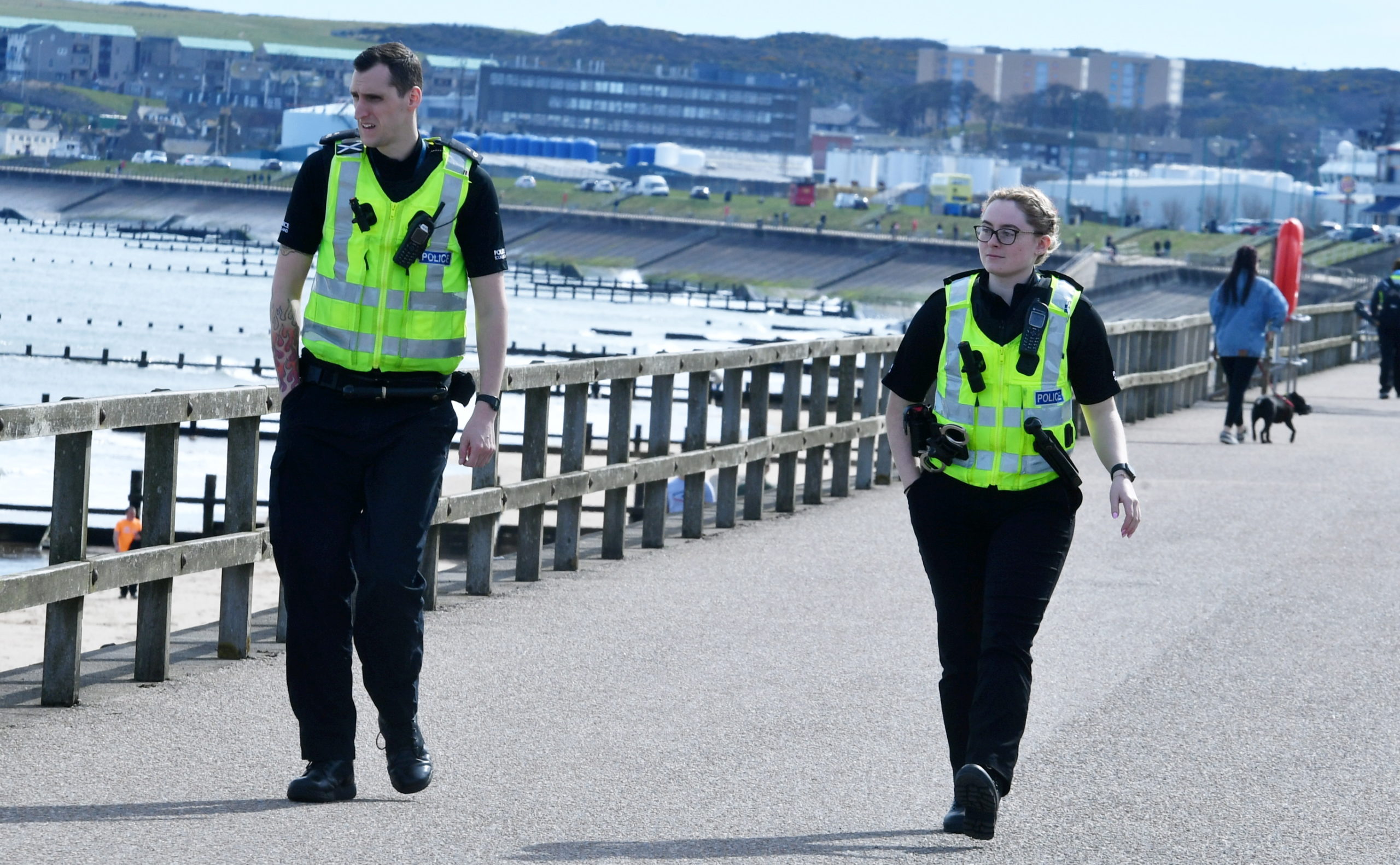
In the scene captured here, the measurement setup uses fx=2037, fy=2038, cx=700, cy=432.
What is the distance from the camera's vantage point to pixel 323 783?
5160 mm

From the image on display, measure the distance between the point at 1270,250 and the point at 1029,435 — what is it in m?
111

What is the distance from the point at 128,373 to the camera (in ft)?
202

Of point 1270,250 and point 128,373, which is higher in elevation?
point 1270,250

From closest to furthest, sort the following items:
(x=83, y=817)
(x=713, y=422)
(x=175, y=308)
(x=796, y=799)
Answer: (x=83, y=817), (x=796, y=799), (x=713, y=422), (x=175, y=308)

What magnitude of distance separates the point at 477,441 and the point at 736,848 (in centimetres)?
120

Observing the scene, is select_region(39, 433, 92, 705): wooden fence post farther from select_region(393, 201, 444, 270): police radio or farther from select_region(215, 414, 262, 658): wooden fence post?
select_region(393, 201, 444, 270): police radio

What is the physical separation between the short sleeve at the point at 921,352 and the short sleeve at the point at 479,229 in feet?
3.49

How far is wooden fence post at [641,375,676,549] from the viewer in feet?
33.0

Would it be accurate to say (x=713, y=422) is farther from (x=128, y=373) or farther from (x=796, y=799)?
(x=796, y=799)

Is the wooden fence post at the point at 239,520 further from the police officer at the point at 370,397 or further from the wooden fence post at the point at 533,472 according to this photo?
the wooden fence post at the point at 533,472

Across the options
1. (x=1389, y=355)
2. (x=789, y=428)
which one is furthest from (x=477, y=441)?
(x=1389, y=355)

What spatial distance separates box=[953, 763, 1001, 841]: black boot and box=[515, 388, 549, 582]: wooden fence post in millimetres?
3917

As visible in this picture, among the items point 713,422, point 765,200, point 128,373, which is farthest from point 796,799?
point 765,200

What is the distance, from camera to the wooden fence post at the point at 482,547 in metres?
8.58
